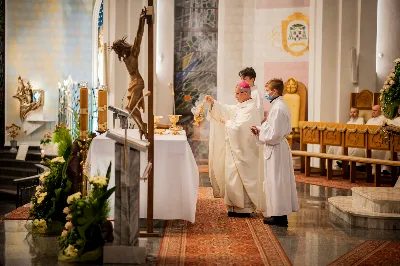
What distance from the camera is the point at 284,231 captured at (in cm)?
753

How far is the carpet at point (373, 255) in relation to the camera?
6.07m

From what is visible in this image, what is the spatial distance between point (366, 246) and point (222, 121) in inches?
104

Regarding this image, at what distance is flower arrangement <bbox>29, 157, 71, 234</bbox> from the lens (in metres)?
7.05

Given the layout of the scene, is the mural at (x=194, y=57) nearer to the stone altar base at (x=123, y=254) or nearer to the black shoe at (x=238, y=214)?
the black shoe at (x=238, y=214)

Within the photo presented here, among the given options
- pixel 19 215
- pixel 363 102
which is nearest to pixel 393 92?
pixel 19 215

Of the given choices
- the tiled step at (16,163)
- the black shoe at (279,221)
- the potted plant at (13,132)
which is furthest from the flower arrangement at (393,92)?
the potted plant at (13,132)

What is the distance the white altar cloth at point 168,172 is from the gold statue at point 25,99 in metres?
9.39

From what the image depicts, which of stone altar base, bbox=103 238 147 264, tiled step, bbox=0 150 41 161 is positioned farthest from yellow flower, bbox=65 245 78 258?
tiled step, bbox=0 150 41 161

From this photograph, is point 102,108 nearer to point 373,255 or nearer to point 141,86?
point 141,86

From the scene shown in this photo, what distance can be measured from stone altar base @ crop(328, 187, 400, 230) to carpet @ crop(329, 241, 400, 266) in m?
0.73

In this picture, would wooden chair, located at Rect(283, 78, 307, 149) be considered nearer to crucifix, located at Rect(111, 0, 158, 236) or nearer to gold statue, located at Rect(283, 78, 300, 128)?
gold statue, located at Rect(283, 78, 300, 128)

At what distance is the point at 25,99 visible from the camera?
16.4 metres

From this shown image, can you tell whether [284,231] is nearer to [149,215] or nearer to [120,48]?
[149,215]

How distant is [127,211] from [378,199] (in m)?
3.24
